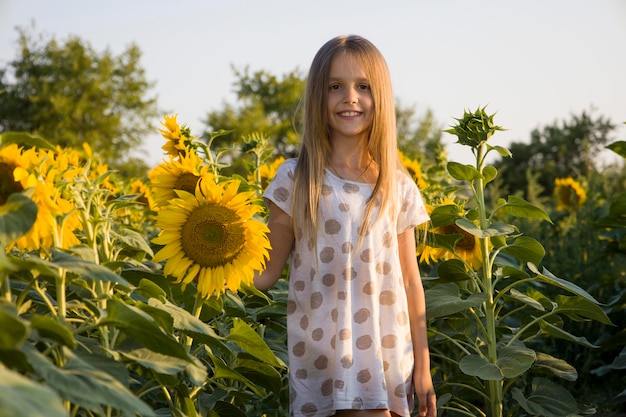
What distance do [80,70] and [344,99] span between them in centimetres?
3335

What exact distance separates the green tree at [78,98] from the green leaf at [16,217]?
29.7m

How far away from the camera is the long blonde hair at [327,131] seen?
2717mm

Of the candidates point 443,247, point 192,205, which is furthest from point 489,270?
point 192,205

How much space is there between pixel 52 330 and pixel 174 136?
151 centimetres

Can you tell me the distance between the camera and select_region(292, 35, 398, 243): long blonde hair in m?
2.72

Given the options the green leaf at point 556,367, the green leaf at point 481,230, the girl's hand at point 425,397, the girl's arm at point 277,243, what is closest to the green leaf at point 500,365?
the girl's hand at point 425,397

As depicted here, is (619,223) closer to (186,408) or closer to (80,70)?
(186,408)

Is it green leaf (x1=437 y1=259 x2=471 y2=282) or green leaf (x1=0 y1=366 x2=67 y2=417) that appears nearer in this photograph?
green leaf (x1=0 y1=366 x2=67 y2=417)

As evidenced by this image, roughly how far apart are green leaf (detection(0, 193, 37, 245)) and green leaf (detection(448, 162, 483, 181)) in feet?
5.27

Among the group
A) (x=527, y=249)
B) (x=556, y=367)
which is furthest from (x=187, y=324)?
(x=556, y=367)

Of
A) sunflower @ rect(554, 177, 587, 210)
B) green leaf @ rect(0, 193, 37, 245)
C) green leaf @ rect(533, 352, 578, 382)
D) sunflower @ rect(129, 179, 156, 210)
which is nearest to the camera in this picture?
green leaf @ rect(0, 193, 37, 245)

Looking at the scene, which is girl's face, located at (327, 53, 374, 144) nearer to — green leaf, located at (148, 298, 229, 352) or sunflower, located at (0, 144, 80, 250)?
green leaf, located at (148, 298, 229, 352)

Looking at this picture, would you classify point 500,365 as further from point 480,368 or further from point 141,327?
point 141,327

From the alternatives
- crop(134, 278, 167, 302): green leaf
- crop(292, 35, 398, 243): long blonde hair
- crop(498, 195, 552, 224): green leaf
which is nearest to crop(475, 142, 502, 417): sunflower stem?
crop(498, 195, 552, 224): green leaf
